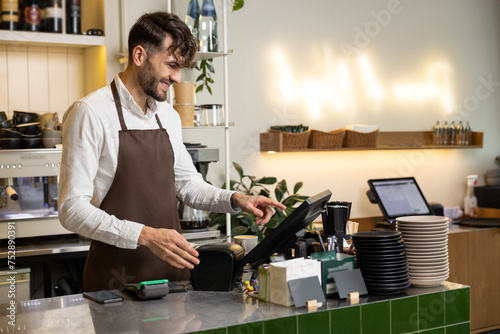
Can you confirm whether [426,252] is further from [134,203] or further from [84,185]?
[84,185]

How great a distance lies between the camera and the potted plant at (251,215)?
4000 millimetres

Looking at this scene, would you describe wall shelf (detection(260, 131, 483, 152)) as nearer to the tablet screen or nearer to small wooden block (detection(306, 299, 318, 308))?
the tablet screen

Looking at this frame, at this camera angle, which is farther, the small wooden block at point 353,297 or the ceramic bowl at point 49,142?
the ceramic bowl at point 49,142

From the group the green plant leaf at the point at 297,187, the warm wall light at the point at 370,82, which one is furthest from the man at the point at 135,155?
the warm wall light at the point at 370,82

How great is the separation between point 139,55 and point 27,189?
1640 millimetres

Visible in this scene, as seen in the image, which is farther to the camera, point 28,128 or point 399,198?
point 399,198

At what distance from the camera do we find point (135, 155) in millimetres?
2441

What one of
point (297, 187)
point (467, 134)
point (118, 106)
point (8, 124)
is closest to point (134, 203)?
point (118, 106)

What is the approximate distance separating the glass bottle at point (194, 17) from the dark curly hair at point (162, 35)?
1.42m

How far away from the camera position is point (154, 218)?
2.49m

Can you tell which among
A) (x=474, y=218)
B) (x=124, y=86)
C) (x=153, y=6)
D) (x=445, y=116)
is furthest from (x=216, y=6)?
(x=474, y=218)

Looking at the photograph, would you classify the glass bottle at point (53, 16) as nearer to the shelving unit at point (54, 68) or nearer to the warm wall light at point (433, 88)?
the shelving unit at point (54, 68)

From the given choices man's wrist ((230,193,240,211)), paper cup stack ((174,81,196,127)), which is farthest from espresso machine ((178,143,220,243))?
man's wrist ((230,193,240,211))

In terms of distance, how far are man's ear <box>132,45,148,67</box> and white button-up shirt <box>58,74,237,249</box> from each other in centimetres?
11
